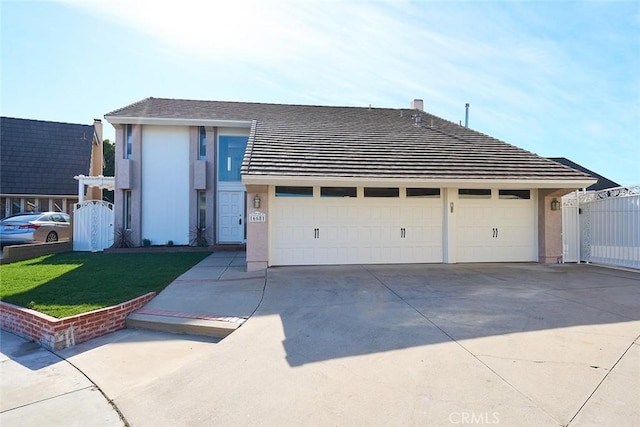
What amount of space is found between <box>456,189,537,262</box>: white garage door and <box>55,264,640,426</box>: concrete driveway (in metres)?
4.03

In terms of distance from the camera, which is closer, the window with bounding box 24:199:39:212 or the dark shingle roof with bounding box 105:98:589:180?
the dark shingle roof with bounding box 105:98:589:180

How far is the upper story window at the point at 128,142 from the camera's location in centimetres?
1457

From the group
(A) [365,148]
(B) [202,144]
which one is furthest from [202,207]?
(A) [365,148]

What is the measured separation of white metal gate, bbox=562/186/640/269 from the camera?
382 inches

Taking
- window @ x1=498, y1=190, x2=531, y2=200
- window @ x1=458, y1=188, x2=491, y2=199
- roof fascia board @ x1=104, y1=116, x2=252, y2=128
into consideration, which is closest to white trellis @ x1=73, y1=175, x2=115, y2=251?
roof fascia board @ x1=104, y1=116, x2=252, y2=128

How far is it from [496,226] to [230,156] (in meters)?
10.5

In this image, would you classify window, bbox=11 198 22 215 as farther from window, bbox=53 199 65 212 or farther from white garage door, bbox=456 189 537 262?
white garage door, bbox=456 189 537 262

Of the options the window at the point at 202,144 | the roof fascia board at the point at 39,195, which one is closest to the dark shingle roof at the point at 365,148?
the window at the point at 202,144

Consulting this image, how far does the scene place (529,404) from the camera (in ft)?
10.3

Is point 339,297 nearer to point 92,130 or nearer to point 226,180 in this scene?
point 226,180

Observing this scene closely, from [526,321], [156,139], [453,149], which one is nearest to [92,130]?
[156,139]

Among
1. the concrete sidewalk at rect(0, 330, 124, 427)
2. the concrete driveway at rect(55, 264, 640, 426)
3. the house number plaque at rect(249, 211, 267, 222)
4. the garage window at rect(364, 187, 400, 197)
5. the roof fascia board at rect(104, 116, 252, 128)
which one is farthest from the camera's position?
the roof fascia board at rect(104, 116, 252, 128)

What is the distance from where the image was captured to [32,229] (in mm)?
14414

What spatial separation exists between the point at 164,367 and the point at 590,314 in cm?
632
